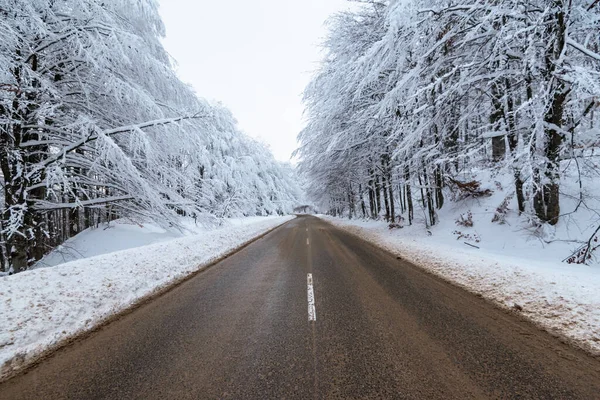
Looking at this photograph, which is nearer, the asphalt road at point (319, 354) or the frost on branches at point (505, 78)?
the asphalt road at point (319, 354)

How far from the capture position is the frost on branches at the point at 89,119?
5562 mm

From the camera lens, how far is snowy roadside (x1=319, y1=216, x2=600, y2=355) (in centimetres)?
336

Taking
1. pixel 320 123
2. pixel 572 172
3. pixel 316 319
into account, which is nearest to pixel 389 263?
pixel 316 319

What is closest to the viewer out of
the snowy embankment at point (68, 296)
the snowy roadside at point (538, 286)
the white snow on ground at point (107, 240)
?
the snowy embankment at point (68, 296)

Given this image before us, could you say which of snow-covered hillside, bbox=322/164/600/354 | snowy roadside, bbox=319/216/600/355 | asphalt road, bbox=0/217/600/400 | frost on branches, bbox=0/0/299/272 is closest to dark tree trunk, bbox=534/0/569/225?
snow-covered hillside, bbox=322/164/600/354

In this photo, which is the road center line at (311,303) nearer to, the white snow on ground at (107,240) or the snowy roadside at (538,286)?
the snowy roadside at (538,286)

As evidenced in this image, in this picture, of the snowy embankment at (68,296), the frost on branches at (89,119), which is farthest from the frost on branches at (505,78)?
the snowy embankment at (68,296)

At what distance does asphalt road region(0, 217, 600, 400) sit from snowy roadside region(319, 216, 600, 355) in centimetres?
37

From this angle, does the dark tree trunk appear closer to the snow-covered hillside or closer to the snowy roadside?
the snow-covered hillside

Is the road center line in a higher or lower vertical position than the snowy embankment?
lower

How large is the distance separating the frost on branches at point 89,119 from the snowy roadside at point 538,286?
7.40m

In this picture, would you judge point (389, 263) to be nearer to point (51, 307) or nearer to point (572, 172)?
point (572, 172)

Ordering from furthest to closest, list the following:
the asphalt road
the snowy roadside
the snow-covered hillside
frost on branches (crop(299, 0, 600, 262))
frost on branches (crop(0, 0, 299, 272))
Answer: frost on branches (crop(0, 0, 299, 272)) → frost on branches (crop(299, 0, 600, 262)) → the snow-covered hillside → the snowy roadside → the asphalt road

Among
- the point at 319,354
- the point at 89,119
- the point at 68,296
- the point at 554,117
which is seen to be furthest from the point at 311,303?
the point at 554,117
